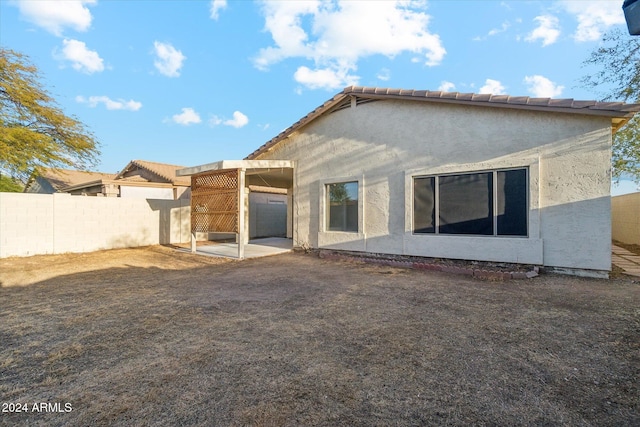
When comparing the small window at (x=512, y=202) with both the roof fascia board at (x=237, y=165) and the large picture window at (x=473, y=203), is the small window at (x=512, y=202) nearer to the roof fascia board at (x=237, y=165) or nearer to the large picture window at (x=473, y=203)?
the large picture window at (x=473, y=203)

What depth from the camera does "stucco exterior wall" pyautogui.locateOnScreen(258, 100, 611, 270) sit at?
6098 mm

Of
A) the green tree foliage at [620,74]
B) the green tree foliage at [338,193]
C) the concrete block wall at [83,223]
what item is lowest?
the concrete block wall at [83,223]

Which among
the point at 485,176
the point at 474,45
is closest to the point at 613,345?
the point at 485,176

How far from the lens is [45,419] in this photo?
83.7 inches

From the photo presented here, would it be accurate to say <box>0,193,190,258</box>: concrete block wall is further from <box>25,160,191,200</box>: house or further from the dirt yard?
the dirt yard

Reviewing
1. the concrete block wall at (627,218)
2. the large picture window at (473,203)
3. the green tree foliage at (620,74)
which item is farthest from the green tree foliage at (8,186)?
the concrete block wall at (627,218)

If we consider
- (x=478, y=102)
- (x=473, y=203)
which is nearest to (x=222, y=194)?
(x=473, y=203)

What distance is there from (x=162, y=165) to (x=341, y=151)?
1731 centimetres

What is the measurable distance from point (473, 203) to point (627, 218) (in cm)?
1035

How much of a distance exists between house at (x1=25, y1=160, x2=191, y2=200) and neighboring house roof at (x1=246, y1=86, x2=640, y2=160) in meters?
10.6

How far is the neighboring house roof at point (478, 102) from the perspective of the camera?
18.6ft

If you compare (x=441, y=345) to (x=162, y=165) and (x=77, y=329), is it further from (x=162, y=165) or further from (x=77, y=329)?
(x=162, y=165)

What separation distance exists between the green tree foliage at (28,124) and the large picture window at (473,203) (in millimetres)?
15025

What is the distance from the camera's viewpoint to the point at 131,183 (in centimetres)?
1600
